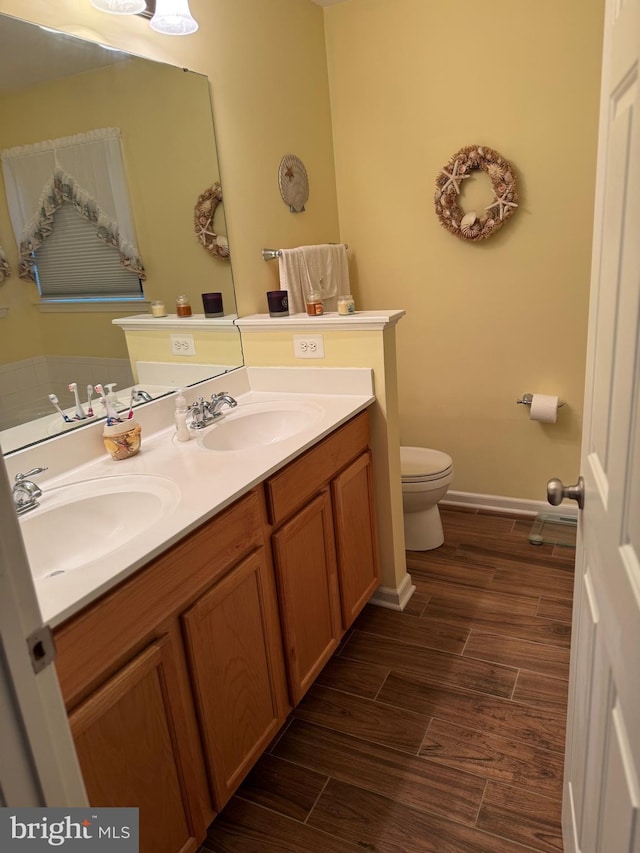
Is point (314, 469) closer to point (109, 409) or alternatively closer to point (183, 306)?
point (109, 409)

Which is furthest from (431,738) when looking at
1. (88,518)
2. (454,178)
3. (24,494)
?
(454,178)

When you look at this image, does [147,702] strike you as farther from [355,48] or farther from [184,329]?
[355,48]

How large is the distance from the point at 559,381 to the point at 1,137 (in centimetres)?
246

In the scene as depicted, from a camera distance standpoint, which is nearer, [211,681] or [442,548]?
[211,681]

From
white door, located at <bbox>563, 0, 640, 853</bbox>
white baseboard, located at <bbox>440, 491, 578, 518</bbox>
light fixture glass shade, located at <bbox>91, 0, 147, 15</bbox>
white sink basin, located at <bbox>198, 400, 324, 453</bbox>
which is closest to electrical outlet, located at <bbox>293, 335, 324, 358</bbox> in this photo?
white sink basin, located at <bbox>198, 400, 324, 453</bbox>

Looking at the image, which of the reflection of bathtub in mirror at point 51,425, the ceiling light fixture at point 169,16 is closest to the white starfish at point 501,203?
the ceiling light fixture at point 169,16

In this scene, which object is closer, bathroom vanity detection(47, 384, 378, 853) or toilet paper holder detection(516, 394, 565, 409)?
bathroom vanity detection(47, 384, 378, 853)

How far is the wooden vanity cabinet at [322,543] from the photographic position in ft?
5.85

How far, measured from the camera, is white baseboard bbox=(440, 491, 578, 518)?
3109 mm

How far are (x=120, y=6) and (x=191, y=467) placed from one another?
53.1 inches

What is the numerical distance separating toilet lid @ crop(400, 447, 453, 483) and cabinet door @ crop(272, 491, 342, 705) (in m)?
0.80

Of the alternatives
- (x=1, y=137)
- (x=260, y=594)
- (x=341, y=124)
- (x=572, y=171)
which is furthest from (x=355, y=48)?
(x=260, y=594)

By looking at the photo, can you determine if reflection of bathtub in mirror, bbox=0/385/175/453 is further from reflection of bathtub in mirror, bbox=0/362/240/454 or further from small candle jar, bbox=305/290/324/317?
small candle jar, bbox=305/290/324/317

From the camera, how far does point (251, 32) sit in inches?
97.0
